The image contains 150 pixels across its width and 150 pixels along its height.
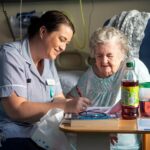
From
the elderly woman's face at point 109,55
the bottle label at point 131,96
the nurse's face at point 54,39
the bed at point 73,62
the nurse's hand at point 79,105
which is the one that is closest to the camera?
the bottle label at point 131,96

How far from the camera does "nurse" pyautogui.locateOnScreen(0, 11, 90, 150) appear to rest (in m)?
1.96

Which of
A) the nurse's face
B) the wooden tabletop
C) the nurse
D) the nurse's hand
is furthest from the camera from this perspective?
the nurse's face

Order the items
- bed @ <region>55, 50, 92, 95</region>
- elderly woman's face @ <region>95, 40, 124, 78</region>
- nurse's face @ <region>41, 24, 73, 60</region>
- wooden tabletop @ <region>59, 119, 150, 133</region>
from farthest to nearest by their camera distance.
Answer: bed @ <region>55, 50, 92, 95</region>, elderly woman's face @ <region>95, 40, 124, 78</region>, nurse's face @ <region>41, 24, 73, 60</region>, wooden tabletop @ <region>59, 119, 150, 133</region>

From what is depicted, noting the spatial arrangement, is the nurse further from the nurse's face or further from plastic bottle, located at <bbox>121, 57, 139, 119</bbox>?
plastic bottle, located at <bbox>121, 57, 139, 119</bbox>

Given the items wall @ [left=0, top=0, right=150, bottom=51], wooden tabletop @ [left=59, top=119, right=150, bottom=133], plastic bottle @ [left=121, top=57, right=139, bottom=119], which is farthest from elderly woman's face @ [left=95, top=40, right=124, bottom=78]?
wall @ [left=0, top=0, right=150, bottom=51]

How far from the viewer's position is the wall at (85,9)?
358 centimetres

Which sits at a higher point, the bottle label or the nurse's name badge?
the bottle label

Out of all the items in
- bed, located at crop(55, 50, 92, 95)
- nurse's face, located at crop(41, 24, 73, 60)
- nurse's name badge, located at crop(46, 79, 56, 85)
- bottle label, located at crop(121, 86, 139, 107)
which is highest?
nurse's face, located at crop(41, 24, 73, 60)

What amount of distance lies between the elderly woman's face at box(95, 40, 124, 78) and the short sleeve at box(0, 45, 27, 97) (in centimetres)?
44

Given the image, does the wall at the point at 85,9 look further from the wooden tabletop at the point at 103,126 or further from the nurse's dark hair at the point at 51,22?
the wooden tabletop at the point at 103,126

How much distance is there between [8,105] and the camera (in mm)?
1974

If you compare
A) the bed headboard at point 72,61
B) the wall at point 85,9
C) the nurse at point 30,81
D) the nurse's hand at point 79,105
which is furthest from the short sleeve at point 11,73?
the wall at point 85,9

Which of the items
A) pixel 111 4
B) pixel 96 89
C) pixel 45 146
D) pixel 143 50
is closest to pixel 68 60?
pixel 111 4

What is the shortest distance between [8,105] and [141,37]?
1.33 m
